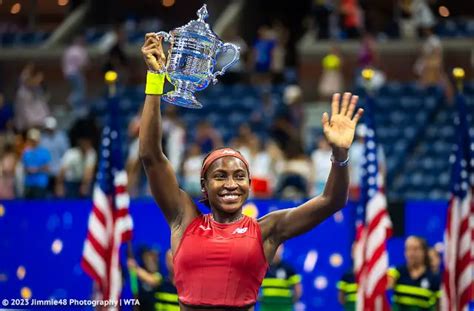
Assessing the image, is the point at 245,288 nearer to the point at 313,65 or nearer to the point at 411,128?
the point at 411,128

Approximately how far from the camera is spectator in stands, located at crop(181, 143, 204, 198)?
52.4 feet

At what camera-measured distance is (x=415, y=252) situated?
11.9 metres

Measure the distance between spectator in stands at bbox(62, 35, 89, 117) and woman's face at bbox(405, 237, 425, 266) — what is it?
35.3ft

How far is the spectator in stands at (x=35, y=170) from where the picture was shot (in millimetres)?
16172

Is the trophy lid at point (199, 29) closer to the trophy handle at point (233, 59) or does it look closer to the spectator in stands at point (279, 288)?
the trophy handle at point (233, 59)

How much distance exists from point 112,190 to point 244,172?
20.6 ft

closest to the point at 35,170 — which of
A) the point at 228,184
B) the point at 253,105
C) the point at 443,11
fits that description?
the point at 253,105

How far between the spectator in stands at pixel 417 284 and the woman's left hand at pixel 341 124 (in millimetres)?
5842

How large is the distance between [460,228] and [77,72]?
11.6 metres

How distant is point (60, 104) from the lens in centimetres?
2397

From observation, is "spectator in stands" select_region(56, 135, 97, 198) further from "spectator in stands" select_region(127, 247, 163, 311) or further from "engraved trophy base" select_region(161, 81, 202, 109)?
"engraved trophy base" select_region(161, 81, 202, 109)

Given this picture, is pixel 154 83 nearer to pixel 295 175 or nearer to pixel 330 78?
pixel 295 175

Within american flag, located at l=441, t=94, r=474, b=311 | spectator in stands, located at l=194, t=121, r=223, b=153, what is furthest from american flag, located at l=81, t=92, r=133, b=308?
spectator in stands, located at l=194, t=121, r=223, b=153

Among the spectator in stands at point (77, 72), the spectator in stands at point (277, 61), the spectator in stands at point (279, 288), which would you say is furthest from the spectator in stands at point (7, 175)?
the spectator in stands at point (277, 61)
